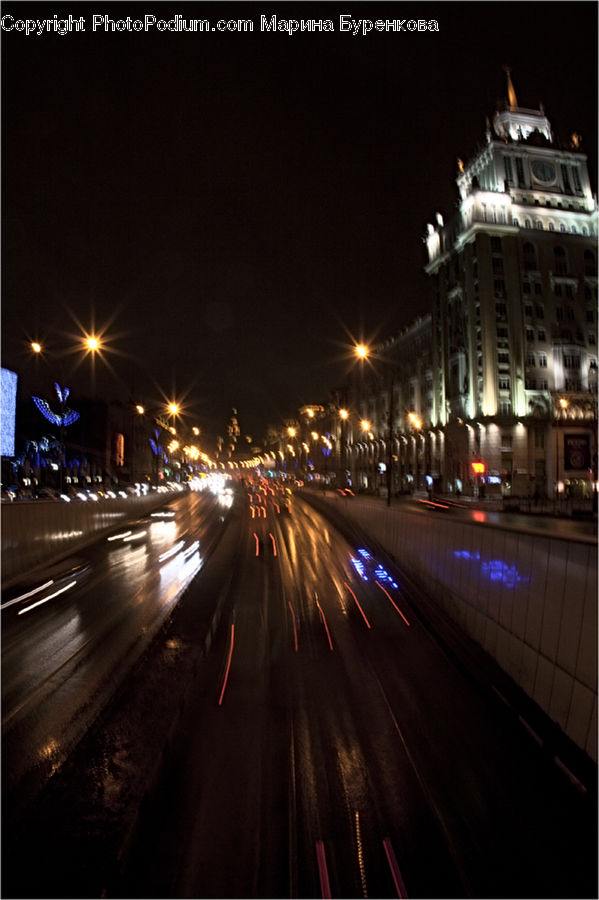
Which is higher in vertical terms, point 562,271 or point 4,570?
point 562,271

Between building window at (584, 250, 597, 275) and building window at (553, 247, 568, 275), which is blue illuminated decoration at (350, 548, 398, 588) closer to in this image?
building window at (553, 247, 568, 275)

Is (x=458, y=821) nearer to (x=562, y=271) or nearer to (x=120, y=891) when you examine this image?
(x=120, y=891)

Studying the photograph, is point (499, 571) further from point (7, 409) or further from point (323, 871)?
point (7, 409)

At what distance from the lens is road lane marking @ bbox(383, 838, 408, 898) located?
5.00 m

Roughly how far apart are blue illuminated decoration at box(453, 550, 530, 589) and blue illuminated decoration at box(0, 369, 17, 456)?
1474 inches

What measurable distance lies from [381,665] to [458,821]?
5056mm

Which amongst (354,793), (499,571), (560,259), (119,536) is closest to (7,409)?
(119,536)

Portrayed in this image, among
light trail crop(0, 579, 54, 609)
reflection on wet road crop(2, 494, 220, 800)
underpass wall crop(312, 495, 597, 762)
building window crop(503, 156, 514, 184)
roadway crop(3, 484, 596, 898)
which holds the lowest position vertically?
roadway crop(3, 484, 596, 898)

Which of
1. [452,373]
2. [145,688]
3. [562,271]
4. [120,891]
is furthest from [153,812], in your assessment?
[562,271]

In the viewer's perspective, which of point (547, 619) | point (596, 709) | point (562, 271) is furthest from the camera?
point (562, 271)

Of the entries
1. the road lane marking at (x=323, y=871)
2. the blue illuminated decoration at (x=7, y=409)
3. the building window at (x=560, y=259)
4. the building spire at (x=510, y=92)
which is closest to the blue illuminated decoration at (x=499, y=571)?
the road lane marking at (x=323, y=871)

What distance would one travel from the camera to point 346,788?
21.8ft

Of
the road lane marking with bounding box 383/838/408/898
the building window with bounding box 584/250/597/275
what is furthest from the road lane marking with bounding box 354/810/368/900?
the building window with bounding box 584/250/597/275

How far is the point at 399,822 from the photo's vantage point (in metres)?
5.98
